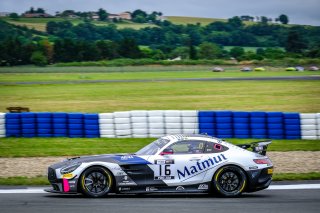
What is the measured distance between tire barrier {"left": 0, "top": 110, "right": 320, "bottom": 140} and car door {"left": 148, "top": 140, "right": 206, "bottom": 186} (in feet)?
→ 30.4

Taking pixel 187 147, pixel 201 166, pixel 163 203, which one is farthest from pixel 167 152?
pixel 163 203

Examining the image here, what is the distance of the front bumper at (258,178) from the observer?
12523 mm

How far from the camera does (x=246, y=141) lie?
21.5 meters

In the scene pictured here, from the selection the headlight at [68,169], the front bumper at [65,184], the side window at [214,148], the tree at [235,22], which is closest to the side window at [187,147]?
the side window at [214,148]

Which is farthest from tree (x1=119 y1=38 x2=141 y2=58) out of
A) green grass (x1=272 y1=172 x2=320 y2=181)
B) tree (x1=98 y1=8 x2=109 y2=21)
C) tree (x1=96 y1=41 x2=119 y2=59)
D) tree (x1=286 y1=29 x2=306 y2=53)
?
green grass (x1=272 y1=172 x2=320 y2=181)

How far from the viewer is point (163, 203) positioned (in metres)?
11.6

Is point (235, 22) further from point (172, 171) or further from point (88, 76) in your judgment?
point (172, 171)

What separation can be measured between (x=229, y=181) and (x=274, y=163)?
5.64 m

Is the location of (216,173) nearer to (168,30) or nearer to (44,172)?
(44,172)

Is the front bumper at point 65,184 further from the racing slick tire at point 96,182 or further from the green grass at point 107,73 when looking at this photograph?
the green grass at point 107,73

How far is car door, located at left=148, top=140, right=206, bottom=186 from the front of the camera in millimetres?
12273

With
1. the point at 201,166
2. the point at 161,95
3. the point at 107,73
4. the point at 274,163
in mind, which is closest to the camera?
the point at 201,166

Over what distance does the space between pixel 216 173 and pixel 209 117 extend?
9.40m

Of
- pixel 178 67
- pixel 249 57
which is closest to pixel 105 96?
pixel 178 67
